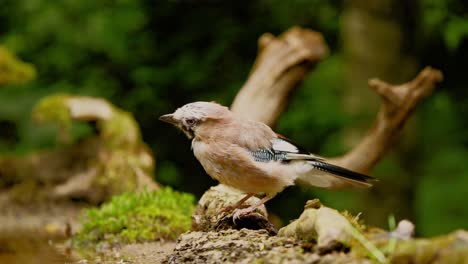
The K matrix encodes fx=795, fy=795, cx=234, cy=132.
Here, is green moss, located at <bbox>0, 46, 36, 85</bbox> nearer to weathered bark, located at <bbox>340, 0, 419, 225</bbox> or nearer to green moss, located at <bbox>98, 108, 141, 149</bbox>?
green moss, located at <bbox>98, 108, 141, 149</bbox>

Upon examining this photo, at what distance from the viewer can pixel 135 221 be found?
5887mm

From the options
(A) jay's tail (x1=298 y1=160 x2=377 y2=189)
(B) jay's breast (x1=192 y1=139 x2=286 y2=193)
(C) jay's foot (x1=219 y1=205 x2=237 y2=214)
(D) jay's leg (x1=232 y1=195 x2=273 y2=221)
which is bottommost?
(C) jay's foot (x1=219 y1=205 x2=237 y2=214)

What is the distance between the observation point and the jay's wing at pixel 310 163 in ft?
15.1

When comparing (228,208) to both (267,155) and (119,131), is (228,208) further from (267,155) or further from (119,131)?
(119,131)

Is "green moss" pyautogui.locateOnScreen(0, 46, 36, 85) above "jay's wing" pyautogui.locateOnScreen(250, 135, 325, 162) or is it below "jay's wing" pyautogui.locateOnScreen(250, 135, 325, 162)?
above

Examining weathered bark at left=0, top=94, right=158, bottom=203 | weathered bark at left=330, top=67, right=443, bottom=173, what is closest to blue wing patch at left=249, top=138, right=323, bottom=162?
weathered bark at left=330, top=67, right=443, bottom=173

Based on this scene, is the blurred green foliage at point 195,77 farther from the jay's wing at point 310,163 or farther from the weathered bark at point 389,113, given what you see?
the jay's wing at point 310,163

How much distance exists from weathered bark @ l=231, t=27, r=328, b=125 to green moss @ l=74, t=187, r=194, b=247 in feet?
4.73

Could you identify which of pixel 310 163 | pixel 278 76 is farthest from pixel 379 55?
pixel 310 163

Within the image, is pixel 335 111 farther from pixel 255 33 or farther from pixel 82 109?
pixel 82 109

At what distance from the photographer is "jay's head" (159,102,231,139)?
4.50m

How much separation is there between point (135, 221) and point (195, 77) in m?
4.66

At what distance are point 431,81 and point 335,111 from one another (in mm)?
3182

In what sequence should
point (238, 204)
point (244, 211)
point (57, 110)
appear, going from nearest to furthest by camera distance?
point (244, 211)
point (238, 204)
point (57, 110)
